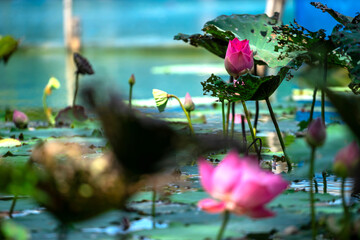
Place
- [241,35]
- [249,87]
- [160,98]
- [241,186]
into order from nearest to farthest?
[241,186]
[249,87]
[160,98]
[241,35]

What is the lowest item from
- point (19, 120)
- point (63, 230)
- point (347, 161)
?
point (19, 120)

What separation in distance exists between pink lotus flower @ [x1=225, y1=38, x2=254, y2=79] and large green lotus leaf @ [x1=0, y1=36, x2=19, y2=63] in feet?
4.20

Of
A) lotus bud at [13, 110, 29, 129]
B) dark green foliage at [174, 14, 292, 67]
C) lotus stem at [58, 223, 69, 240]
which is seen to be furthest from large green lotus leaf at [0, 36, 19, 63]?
lotus stem at [58, 223, 69, 240]

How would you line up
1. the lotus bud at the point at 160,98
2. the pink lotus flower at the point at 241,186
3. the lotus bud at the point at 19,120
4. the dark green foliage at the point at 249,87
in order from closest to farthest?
1. the pink lotus flower at the point at 241,186
2. the dark green foliage at the point at 249,87
3. the lotus bud at the point at 160,98
4. the lotus bud at the point at 19,120

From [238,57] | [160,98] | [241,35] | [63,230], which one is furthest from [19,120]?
[63,230]

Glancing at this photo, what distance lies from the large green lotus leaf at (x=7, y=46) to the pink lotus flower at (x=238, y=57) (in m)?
1.28

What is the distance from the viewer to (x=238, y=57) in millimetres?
1383

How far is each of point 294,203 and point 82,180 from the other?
0.43 meters

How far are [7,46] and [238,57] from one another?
1.33 m

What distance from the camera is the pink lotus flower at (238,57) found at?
138 cm

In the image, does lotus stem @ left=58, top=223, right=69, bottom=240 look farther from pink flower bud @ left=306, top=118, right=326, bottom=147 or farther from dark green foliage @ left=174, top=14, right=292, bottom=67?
dark green foliage @ left=174, top=14, right=292, bottom=67

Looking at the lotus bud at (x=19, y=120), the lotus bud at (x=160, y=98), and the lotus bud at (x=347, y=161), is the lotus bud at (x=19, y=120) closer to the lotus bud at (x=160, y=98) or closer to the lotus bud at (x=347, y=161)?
the lotus bud at (x=160, y=98)

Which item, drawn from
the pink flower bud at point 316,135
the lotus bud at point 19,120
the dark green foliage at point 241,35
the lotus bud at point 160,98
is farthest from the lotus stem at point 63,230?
the lotus bud at point 19,120

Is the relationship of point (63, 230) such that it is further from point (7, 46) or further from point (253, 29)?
point (7, 46)
